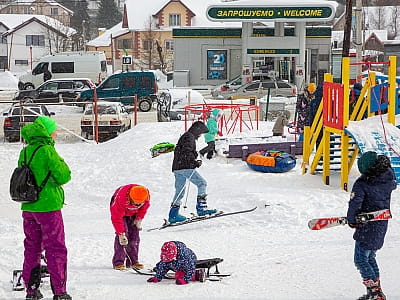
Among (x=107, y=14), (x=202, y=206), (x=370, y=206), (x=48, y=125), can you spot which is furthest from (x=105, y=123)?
(x=107, y=14)

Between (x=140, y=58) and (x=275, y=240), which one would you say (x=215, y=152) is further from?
(x=140, y=58)

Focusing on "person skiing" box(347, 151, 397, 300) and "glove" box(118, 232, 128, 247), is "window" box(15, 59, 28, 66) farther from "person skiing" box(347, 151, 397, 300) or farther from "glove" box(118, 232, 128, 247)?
"person skiing" box(347, 151, 397, 300)

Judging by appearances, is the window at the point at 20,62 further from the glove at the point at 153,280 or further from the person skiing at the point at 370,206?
the person skiing at the point at 370,206

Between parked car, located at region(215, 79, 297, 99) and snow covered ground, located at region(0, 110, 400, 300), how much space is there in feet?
59.0

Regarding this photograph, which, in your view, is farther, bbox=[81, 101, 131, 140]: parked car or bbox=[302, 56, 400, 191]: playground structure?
bbox=[81, 101, 131, 140]: parked car

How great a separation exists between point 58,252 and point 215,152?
31.1 ft

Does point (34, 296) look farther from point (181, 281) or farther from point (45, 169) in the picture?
point (181, 281)

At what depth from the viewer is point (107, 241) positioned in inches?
371

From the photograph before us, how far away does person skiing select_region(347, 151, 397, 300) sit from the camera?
6367 millimetres

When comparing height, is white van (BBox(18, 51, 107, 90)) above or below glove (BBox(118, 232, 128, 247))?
above

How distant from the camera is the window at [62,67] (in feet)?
137

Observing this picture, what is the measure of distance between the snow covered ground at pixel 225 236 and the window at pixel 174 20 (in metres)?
57.1

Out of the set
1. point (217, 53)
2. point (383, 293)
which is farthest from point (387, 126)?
point (217, 53)

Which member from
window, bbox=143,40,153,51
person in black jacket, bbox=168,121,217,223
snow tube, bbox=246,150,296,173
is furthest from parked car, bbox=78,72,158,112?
window, bbox=143,40,153,51
